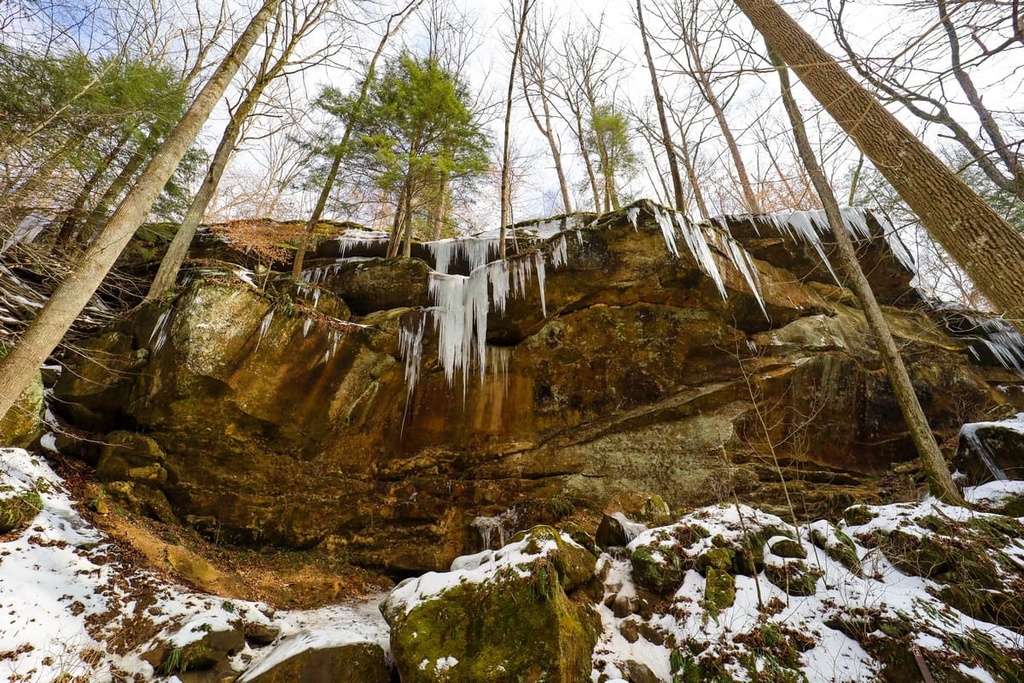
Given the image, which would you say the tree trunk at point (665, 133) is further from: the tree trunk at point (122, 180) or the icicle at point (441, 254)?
the tree trunk at point (122, 180)

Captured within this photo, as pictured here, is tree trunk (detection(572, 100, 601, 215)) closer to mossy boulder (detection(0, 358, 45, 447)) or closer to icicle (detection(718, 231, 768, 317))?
icicle (detection(718, 231, 768, 317))


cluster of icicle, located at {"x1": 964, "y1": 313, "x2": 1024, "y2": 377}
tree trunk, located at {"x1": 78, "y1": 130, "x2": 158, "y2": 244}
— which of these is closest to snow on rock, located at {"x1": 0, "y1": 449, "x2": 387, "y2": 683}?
tree trunk, located at {"x1": 78, "y1": 130, "x2": 158, "y2": 244}

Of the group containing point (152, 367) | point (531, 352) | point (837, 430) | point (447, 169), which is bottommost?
point (837, 430)

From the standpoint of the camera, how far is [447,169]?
362 inches

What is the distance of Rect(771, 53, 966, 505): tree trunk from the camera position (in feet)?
16.8

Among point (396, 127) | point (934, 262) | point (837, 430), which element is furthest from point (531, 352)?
point (934, 262)

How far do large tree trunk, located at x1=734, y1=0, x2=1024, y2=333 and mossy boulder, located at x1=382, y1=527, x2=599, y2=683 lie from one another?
375 centimetres

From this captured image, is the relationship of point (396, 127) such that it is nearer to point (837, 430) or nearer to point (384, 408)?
point (384, 408)

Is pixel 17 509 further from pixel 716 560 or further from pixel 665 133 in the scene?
pixel 665 133

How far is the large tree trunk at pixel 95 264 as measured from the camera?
407 centimetres

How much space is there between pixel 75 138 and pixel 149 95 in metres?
3.02

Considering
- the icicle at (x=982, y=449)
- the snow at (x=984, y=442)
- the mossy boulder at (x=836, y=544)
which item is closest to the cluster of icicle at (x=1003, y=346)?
the snow at (x=984, y=442)

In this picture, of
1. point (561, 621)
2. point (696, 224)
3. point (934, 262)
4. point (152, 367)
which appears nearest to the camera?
point (561, 621)

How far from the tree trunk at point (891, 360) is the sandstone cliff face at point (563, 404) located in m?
0.95
